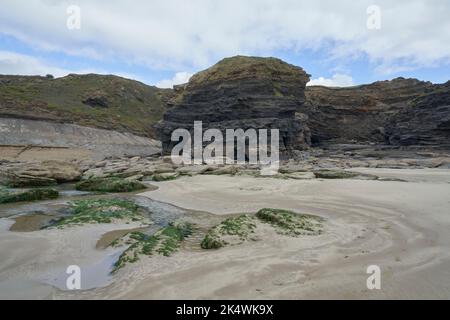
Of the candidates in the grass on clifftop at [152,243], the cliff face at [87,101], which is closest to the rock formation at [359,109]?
the cliff face at [87,101]

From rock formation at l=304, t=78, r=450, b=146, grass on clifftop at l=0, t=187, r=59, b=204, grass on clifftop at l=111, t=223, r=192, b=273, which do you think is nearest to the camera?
grass on clifftop at l=111, t=223, r=192, b=273

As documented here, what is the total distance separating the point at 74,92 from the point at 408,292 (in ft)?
332

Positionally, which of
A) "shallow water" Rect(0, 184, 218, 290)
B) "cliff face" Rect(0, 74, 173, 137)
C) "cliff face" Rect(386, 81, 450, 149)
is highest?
"cliff face" Rect(0, 74, 173, 137)

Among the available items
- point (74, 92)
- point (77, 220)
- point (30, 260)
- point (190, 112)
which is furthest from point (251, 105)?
point (74, 92)

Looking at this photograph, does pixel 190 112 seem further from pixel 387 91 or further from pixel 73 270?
pixel 73 270

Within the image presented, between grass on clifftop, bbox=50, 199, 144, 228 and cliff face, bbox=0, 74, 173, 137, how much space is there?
49.4 m

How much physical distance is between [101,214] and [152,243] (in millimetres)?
4947

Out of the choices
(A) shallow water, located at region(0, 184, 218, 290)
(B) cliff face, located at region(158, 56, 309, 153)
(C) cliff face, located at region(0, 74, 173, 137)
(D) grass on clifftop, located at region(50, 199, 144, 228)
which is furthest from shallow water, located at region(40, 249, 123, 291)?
(C) cliff face, located at region(0, 74, 173, 137)

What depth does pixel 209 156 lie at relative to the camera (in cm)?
4266

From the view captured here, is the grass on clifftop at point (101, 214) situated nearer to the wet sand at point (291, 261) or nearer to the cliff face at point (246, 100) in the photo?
the wet sand at point (291, 261)

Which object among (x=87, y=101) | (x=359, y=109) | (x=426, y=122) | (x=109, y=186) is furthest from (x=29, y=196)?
(x=87, y=101)

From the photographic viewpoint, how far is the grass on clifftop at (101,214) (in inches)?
458

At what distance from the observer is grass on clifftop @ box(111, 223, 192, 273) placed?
24.2ft

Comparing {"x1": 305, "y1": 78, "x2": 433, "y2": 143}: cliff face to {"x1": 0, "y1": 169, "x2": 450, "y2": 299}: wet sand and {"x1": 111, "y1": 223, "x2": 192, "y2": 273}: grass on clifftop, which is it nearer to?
{"x1": 0, "y1": 169, "x2": 450, "y2": 299}: wet sand
